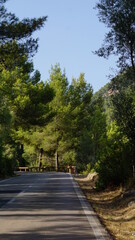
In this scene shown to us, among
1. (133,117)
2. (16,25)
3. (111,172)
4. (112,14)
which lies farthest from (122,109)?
(16,25)

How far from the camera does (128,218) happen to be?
37.4 feet

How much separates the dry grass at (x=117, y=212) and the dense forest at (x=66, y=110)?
130 cm

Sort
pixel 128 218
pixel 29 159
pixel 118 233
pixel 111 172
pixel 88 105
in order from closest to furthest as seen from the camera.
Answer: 1. pixel 118 233
2. pixel 128 218
3. pixel 111 172
4. pixel 88 105
5. pixel 29 159

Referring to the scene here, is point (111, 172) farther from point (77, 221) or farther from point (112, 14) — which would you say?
point (77, 221)

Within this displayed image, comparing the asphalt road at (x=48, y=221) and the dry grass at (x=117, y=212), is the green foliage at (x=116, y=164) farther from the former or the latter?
the asphalt road at (x=48, y=221)

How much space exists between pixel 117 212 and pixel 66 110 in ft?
154

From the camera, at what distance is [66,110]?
60125mm

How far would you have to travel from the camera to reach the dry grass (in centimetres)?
932

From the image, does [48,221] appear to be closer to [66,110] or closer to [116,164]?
[116,164]

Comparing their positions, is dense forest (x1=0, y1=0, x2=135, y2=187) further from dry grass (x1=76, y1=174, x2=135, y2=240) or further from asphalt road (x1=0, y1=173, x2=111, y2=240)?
asphalt road (x1=0, y1=173, x2=111, y2=240)

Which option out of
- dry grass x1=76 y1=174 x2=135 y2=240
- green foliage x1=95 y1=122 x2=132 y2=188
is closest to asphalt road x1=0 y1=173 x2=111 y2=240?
dry grass x1=76 y1=174 x2=135 y2=240

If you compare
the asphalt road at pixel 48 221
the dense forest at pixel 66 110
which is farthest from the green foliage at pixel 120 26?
the asphalt road at pixel 48 221

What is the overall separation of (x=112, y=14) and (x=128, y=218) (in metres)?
9.67

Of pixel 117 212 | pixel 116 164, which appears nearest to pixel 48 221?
pixel 117 212
